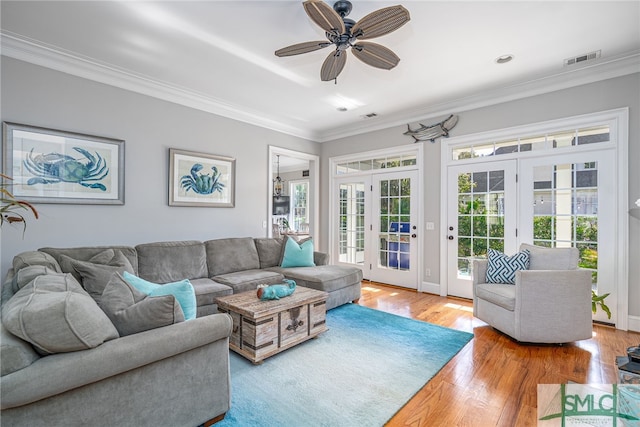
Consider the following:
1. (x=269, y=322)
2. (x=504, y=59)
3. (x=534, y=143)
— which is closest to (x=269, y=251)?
(x=269, y=322)

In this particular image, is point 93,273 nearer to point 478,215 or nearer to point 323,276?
point 323,276

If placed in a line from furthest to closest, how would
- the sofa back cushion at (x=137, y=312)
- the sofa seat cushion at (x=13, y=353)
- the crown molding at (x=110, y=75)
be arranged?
the crown molding at (x=110, y=75), the sofa back cushion at (x=137, y=312), the sofa seat cushion at (x=13, y=353)

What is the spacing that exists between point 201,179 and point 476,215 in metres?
3.84

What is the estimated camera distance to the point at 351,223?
5605mm

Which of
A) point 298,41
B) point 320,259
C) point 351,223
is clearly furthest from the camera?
point 351,223

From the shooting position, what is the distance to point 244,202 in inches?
181

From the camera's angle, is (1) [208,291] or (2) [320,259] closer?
(1) [208,291]

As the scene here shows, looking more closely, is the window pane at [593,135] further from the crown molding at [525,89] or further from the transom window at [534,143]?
the crown molding at [525,89]

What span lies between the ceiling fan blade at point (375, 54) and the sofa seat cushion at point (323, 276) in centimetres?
237

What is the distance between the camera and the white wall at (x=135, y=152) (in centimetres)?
282

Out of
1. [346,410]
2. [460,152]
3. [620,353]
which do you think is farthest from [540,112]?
[346,410]

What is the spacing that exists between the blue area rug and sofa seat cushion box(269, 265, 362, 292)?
509 mm

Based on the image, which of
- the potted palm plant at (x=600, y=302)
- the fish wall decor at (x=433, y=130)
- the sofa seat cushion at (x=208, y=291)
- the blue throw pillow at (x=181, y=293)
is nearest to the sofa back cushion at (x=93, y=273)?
the blue throw pillow at (x=181, y=293)

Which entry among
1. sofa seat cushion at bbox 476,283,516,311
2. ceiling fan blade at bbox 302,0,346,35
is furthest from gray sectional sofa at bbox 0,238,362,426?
sofa seat cushion at bbox 476,283,516,311
